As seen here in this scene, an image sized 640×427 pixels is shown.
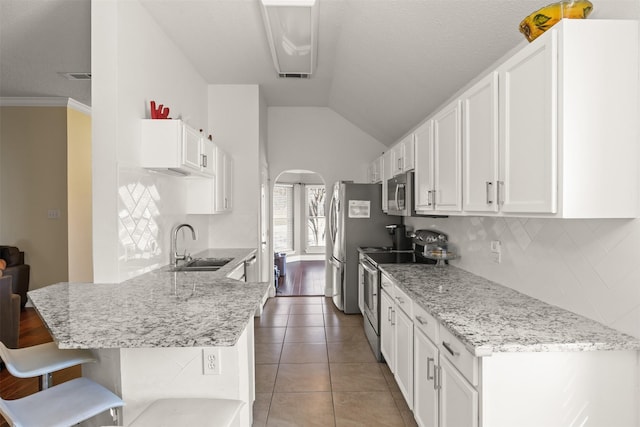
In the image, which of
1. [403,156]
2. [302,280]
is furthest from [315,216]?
[403,156]

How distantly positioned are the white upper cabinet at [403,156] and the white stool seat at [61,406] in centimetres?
265

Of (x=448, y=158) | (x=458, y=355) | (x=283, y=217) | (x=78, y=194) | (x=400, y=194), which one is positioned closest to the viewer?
(x=458, y=355)

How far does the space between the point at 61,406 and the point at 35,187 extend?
16.4 ft

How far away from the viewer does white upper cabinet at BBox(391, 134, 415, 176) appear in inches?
129

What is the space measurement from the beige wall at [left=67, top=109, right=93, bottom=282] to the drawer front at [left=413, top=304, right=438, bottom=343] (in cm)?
502

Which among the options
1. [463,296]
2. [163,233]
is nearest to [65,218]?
[163,233]

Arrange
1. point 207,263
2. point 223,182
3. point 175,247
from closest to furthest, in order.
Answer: point 175,247, point 207,263, point 223,182

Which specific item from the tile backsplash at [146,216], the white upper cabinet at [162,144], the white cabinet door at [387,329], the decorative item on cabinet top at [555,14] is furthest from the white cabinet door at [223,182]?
the decorative item on cabinet top at [555,14]

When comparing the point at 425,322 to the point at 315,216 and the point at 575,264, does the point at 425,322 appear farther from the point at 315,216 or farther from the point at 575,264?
the point at 315,216

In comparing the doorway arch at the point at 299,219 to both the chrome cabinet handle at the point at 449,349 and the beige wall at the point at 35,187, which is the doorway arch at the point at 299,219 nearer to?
the beige wall at the point at 35,187

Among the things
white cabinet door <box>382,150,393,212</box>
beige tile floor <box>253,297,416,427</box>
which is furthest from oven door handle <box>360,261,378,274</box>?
beige tile floor <box>253,297,416,427</box>

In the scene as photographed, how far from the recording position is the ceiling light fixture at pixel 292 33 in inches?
110

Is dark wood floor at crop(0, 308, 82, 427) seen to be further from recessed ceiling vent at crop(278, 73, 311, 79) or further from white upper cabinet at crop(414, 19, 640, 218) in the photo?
recessed ceiling vent at crop(278, 73, 311, 79)

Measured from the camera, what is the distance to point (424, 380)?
6.95ft
